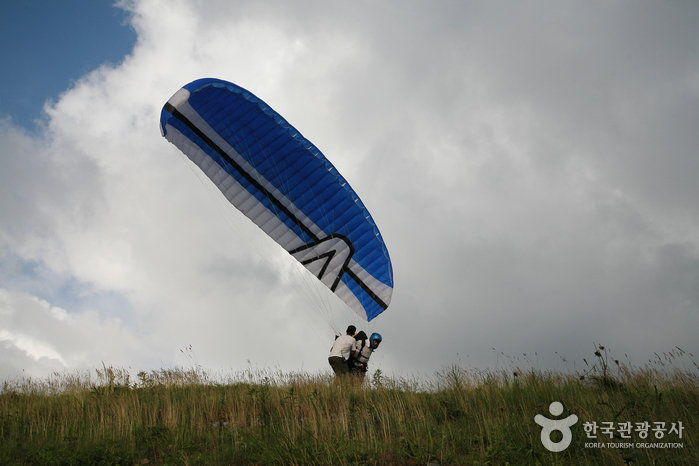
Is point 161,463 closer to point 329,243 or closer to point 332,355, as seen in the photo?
point 332,355

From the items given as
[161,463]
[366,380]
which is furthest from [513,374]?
[161,463]

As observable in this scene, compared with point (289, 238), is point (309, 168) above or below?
above

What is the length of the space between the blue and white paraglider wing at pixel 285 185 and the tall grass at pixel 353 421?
12.7ft

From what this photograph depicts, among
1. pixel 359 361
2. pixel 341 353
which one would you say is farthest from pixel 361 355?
pixel 341 353

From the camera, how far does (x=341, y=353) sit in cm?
916

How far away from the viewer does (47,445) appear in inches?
170

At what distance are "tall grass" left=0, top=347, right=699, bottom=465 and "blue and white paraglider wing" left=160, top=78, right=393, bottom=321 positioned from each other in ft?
12.7

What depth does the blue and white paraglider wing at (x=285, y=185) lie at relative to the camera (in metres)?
9.57

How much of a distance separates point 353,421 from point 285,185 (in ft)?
22.2

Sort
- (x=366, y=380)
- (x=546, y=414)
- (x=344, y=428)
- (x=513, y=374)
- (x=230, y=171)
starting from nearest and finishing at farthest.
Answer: (x=344, y=428), (x=546, y=414), (x=513, y=374), (x=366, y=380), (x=230, y=171)

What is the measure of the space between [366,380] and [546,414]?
363 centimetres

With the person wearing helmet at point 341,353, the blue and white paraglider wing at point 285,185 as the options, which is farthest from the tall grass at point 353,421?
the blue and white paraglider wing at point 285,185

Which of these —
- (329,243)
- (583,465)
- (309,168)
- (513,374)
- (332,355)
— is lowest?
(583,465)

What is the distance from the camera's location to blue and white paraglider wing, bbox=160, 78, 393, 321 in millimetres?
9570
